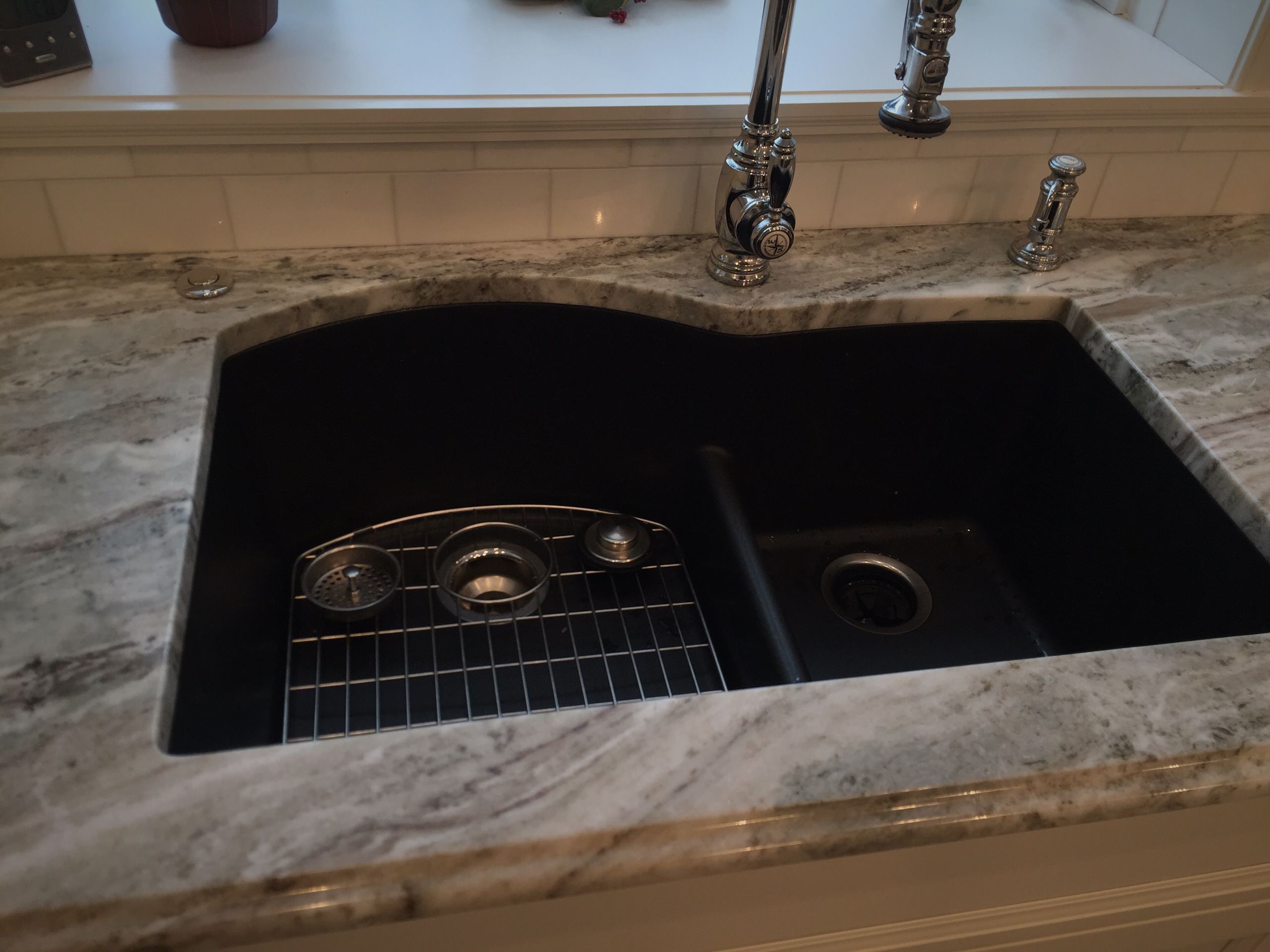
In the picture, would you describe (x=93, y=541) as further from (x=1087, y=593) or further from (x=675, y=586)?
(x=1087, y=593)

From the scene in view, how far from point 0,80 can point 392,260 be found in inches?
14.4

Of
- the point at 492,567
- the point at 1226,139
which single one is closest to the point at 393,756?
the point at 492,567

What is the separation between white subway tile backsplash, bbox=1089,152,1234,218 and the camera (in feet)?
3.78

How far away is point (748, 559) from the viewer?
951 mm

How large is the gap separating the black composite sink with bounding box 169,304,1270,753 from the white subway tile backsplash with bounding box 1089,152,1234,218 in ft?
0.75

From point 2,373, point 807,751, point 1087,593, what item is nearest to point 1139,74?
point 1087,593

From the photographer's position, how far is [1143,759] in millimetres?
644

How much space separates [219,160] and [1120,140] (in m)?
0.94

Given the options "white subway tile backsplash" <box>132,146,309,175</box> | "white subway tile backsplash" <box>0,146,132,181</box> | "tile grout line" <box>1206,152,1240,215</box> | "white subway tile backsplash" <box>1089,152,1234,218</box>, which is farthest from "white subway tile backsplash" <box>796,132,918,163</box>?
"white subway tile backsplash" <box>0,146,132,181</box>

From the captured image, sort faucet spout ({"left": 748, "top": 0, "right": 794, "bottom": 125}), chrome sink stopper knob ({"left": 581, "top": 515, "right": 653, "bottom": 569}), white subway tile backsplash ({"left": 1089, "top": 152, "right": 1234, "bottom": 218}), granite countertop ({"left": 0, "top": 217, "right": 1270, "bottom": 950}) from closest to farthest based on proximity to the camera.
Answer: granite countertop ({"left": 0, "top": 217, "right": 1270, "bottom": 950}), faucet spout ({"left": 748, "top": 0, "right": 794, "bottom": 125}), chrome sink stopper knob ({"left": 581, "top": 515, "right": 653, "bottom": 569}), white subway tile backsplash ({"left": 1089, "top": 152, "right": 1234, "bottom": 218})

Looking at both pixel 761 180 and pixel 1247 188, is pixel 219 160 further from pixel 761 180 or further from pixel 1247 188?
pixel 1247 188

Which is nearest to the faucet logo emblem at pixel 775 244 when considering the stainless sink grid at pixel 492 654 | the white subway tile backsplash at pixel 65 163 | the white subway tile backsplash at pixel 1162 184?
the stainless sink grid at pixel 492 654

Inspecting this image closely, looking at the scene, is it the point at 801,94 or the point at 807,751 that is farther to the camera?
the point at 801,94

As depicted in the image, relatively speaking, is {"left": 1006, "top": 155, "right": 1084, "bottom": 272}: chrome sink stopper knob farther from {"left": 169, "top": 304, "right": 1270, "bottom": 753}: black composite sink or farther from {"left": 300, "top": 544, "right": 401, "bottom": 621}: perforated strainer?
{"left": 300, "top": 544, "right": 401, "bottom": 621}: perforated strainer
